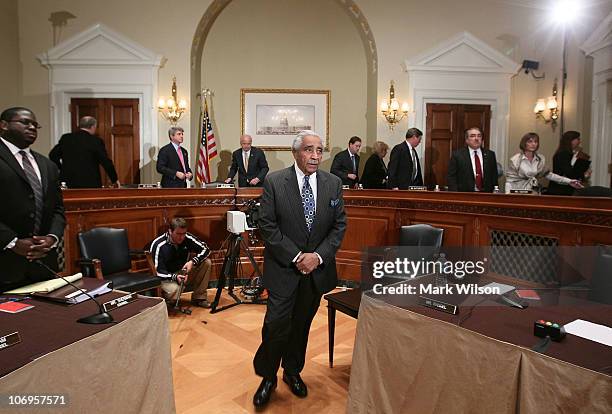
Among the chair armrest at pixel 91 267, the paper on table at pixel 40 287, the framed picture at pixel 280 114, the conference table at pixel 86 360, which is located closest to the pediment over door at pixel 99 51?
the framed picture at pixel 280 114

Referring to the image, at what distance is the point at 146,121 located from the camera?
679cm

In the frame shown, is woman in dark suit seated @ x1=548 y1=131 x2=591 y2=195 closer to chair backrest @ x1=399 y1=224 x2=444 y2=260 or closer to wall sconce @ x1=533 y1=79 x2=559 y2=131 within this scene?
wall sconce @ x1=533 y1=79 x2=559 y2=131

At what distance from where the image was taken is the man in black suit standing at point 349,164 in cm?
625

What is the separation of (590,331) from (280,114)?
21.0ft

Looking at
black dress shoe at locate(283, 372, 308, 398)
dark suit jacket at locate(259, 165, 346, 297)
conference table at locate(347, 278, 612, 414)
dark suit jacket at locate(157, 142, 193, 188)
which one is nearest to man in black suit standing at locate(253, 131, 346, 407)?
dark suit jacket at locate(259, 165, 346, 297)

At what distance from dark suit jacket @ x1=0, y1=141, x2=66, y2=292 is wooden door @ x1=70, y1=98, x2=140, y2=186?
4618mm

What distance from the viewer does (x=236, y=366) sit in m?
3.00

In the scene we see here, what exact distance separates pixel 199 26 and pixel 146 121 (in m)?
1.70

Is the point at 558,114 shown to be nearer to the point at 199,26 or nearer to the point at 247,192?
the point at 247,192

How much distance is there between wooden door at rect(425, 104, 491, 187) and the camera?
7.14 meters

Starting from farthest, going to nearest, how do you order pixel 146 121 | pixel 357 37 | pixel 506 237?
pixel 357 37, pixel 146 121, pixel 506 237

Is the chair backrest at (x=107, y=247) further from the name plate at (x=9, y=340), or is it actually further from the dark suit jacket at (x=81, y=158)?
the name plate at (x=9, y=340)

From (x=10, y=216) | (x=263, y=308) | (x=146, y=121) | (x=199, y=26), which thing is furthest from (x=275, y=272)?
(x=199, y=26)

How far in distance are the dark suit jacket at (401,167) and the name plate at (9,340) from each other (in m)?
4.78
